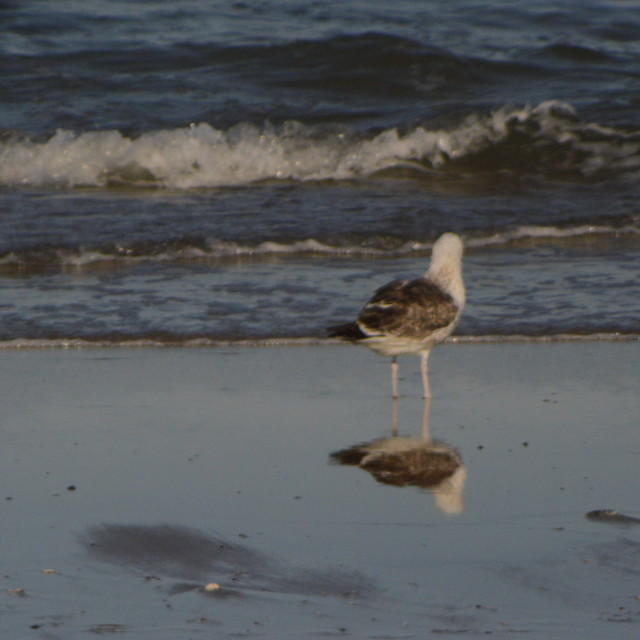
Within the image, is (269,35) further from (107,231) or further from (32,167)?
(107,231)

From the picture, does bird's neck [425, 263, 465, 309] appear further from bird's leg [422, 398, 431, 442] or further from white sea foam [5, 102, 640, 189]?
white sea foam [5, 102, 640, 189]

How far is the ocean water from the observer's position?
7.60m

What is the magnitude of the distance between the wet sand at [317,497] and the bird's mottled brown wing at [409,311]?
0.30 m

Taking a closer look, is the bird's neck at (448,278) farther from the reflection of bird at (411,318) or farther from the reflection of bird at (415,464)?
the reflection of bird at (415,464)

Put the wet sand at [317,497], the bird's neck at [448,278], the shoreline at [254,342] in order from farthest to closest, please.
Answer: the shoreline at [254,342] < the bird's neck at [448,278] < the wet sand at [317,497]

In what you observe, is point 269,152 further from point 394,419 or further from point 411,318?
point 394,419

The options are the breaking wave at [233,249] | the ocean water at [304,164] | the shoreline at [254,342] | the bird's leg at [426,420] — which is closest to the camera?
the bird's leg at [426,420]

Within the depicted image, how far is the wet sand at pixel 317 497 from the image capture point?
3252 millimetres

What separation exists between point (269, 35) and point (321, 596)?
565 inches

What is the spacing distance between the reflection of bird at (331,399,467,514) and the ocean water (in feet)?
6.37

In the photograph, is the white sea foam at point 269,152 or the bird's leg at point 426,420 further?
the white sea foam at point 269,152

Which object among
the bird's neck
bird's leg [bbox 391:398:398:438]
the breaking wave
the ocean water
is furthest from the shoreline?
the breaking wave

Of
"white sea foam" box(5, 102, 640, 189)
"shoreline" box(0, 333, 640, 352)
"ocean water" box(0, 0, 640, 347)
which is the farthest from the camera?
"white sea foam" box(5, 102, 640, 189)

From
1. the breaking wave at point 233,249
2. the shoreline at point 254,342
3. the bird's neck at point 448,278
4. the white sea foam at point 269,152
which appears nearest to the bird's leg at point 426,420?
the bird's neck at point 448,278
